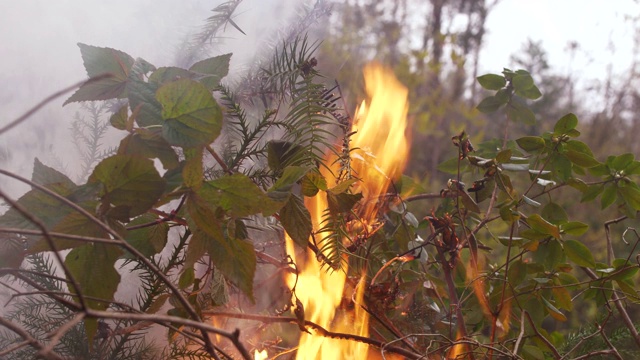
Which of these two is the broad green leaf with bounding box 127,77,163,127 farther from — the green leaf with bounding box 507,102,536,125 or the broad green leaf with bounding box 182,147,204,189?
the green leaf with bounding box 507,102,536,125

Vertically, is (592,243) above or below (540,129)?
below

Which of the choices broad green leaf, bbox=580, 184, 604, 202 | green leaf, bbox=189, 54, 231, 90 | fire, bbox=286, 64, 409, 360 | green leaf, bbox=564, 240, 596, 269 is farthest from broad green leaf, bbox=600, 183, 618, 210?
green leaf, bbox=189, 54, 231, 90

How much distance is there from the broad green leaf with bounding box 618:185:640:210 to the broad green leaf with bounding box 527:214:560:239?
154 mm

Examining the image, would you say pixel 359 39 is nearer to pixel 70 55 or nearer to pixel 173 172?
pixel 70 55

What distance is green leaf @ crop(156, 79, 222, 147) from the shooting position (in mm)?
338

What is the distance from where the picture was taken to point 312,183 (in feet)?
1.41

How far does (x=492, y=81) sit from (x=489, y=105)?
0.04 metres

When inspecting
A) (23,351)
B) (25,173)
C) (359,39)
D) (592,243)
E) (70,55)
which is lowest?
(592,243)

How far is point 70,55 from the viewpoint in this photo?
21.3 inches

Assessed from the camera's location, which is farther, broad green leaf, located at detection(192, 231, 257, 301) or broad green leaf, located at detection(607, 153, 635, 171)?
broad green leaf, located at detection(607, 153, 635, 171)

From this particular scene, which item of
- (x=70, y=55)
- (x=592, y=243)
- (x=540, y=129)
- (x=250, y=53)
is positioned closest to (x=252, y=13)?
(x=250, y=53)

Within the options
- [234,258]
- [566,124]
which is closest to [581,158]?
[566,124]

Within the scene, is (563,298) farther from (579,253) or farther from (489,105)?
(489,105)

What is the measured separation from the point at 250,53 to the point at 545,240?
1.18 ft
